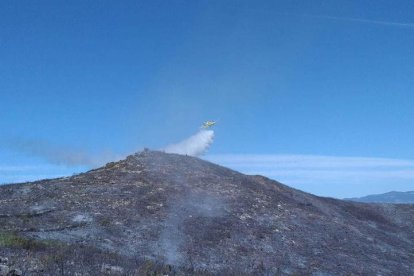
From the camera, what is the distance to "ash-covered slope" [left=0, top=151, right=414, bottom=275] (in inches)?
1035

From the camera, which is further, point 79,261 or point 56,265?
point 79,261

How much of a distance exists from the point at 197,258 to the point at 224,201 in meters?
11.8

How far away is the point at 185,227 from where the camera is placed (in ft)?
111

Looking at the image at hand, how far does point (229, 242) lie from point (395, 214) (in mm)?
29417

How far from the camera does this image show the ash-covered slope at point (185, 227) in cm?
2628

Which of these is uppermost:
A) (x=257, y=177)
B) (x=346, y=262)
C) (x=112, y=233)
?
(x=257, y=177)

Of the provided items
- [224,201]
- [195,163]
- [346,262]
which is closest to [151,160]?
[195,163]

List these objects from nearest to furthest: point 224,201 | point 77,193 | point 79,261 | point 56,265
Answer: point 56,265 → point 79,261 → point 77,193 → point 224,201

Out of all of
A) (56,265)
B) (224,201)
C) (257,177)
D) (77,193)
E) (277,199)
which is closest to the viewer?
(56,265)

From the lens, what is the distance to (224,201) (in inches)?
1583

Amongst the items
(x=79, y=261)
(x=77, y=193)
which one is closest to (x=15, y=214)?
(x=77, y=193)

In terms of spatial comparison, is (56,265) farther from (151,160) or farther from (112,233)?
(151,160)

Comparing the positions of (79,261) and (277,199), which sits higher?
(277,199)

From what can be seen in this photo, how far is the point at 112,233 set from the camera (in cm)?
3050
